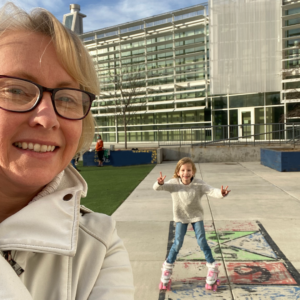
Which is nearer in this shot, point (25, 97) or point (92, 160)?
point (25, 97)

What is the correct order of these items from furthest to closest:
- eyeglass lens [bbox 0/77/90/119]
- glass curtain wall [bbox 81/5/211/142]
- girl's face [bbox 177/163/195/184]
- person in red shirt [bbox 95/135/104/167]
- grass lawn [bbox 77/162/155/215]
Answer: glass curtain wall [bbox 81/5/211/142] < person in red shirt [bbox 95/135/104/167] < grass lawn [bbox 77/162/155/215] < girl's face [bbox 177/163/195/184] < eyeglass lens [bbox 0/77/90/119]

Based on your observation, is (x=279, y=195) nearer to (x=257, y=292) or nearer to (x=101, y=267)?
(x=257, y=292)

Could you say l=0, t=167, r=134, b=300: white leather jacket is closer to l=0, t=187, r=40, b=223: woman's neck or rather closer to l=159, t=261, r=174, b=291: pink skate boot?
l=0, t=187, r=40, b=223: woman's neck

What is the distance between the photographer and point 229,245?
4703mm

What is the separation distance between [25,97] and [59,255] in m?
0.56

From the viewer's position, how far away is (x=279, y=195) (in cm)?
821

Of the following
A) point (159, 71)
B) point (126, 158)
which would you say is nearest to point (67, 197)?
point (126, 158)

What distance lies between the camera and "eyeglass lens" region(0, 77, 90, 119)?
3.43 ft

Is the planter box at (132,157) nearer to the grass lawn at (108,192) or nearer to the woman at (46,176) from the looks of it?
the grass lawn at (108,192)

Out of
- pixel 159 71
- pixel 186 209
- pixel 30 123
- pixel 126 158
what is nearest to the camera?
pixel 30 123

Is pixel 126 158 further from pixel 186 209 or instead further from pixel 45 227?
pixel 45 227

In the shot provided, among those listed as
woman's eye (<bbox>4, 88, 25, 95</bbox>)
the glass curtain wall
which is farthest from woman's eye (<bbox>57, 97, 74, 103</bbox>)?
the glass curtain wall

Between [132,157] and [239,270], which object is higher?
[132,157]

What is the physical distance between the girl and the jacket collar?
2799mm
